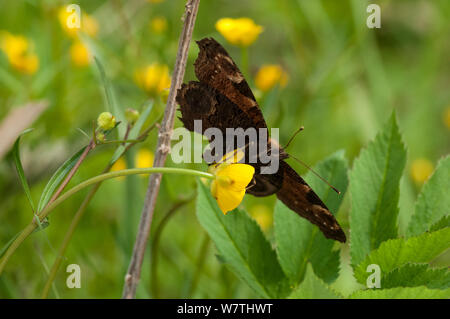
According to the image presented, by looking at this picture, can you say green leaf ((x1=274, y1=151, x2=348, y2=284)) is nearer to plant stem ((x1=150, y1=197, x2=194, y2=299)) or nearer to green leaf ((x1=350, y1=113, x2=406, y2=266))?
green leaf ((x1=350, y1=113, x2=406, y2=266))

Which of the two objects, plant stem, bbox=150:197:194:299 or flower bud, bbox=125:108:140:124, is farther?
plant stem, bbox=150:197:194:299

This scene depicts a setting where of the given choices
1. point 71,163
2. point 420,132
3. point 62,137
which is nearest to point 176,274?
point 62,137

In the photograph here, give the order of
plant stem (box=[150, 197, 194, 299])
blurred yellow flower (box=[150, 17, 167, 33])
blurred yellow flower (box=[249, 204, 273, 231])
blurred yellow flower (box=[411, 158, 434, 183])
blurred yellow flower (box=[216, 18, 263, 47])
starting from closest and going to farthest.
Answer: plant stem (box=[150, 197, 194, 299]), blurred yellow flower (box=[216, 18, 263, 47]), blurred yellow flower (box=[150, 17, 167, 33]), blurred yellow flower (box=[249, 204, 273, 231]), blurred yellow flower (box=[411, 158, 434, 183])

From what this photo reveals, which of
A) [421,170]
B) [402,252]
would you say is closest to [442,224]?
[402,252]

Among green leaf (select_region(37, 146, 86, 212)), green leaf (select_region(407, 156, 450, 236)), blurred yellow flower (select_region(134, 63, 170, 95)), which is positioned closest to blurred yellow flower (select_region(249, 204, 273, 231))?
blurred yellow flower (select_region(134, 63, 170, 95))

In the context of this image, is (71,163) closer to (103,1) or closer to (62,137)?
(62,137)

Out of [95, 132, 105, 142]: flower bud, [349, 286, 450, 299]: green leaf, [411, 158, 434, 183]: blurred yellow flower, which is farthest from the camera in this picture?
[411, 158, 434, 183]: blurred yellow flower

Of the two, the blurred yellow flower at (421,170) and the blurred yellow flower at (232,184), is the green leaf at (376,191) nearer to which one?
the blurred yellow flower at (232,184)

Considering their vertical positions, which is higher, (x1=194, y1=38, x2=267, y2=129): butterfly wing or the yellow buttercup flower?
(x1=194, y1=38, x2=267, y2=129): butterfly wing
